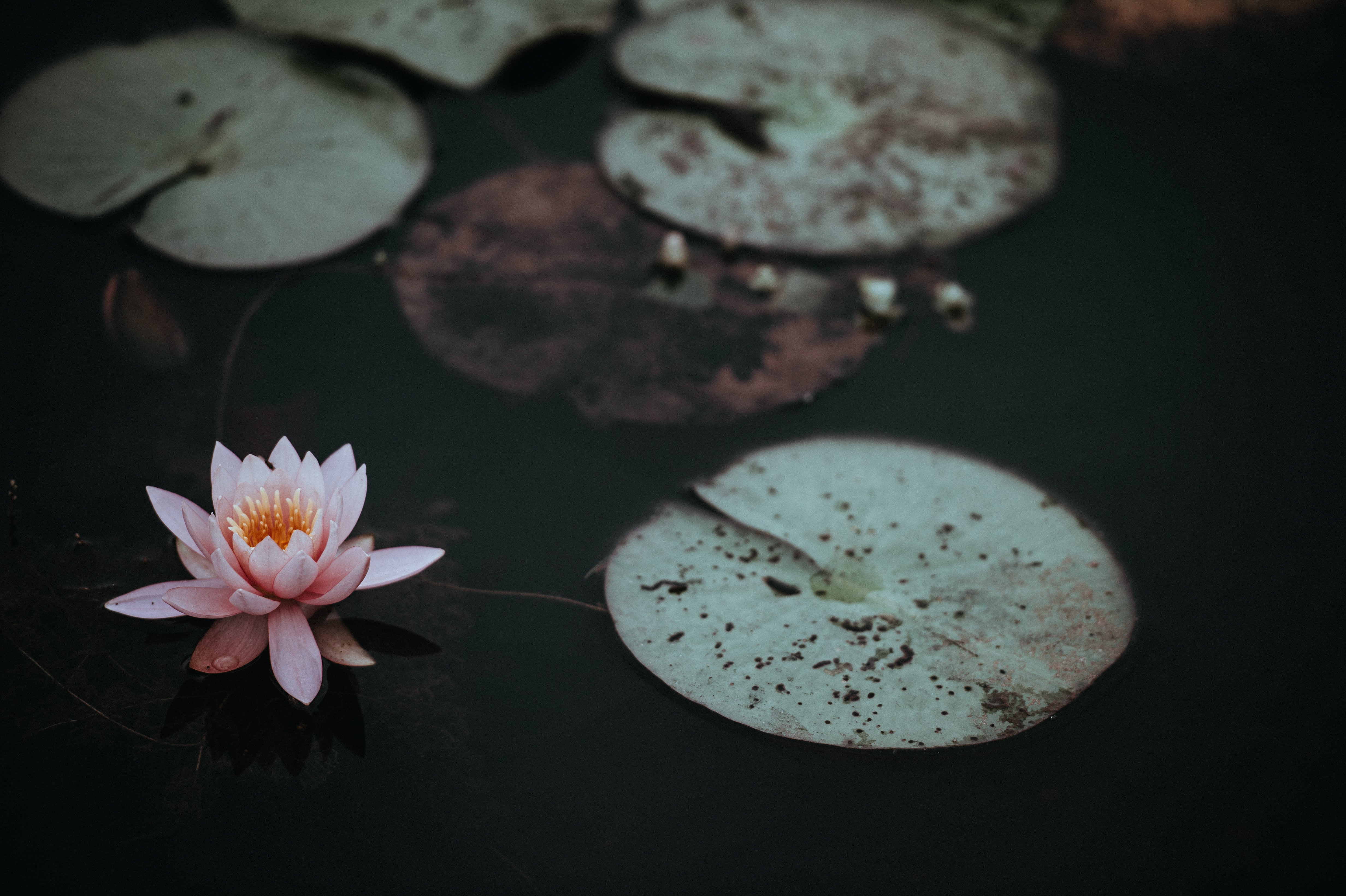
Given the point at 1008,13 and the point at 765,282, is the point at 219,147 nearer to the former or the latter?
the point at 765,282

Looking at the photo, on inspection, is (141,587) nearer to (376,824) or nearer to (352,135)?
(376,824)

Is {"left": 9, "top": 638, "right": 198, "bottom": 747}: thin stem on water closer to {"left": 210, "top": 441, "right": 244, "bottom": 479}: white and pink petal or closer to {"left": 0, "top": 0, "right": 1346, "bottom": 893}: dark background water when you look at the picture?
{"left": 0, "top": 0, "right": 1346, "bottom": 893}: dark background water

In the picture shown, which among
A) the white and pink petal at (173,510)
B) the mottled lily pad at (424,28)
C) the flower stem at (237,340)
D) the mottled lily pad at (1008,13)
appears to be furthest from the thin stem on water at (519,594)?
the mottled lily pad at (1008,13)

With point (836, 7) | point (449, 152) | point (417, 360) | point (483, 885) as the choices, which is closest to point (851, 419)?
point (417, 360)

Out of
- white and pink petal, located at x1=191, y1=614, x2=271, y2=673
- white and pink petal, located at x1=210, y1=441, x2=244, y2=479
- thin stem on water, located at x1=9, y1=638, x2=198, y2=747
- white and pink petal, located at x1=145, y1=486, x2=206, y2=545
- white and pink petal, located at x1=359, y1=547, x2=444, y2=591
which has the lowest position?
thin stem on water, located at x1=9, y1=638, x2=198, y2=747

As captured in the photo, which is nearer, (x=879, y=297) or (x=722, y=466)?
(x=722, y=466)

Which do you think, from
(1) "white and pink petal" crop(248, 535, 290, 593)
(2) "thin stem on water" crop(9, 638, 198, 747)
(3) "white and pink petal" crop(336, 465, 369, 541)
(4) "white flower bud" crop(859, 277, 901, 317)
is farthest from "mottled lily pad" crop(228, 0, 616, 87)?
(2) "thin stem on water" crop(9, 638, 198, 747)

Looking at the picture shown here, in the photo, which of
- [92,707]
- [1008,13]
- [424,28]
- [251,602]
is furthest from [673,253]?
[1008,13]
